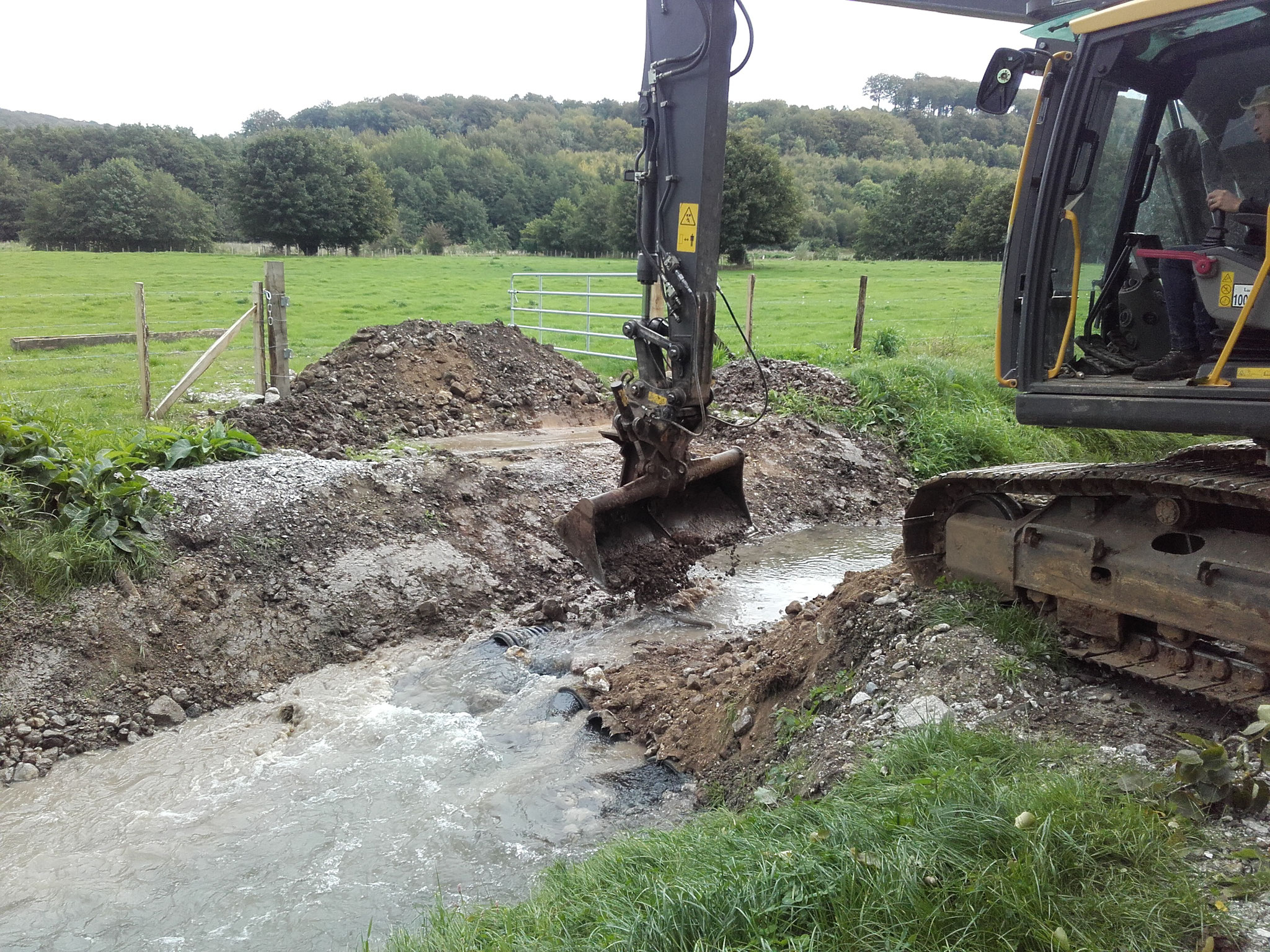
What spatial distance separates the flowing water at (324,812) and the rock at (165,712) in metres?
0.08

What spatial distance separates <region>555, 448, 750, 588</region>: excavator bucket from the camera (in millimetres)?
5801

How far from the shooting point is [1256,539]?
3725 millimetres

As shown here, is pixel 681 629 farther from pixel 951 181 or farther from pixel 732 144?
pixel 951 181

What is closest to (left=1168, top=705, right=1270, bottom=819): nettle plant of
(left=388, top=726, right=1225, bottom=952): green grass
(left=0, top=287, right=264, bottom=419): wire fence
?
(left=388, top=726, right=1225, bottom=952): green grass

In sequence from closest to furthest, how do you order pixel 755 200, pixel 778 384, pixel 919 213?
pixel 778 384
pixel 755 200
pixel 919 213

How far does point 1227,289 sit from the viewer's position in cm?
357

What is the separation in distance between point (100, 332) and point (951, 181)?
38592mm

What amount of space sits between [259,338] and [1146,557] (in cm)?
898

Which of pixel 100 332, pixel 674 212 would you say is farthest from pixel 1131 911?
pixel 100 332

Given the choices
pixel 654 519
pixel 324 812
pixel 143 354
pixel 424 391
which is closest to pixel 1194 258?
pixel 654 519

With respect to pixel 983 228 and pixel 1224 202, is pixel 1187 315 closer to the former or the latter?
pixel 1224 202

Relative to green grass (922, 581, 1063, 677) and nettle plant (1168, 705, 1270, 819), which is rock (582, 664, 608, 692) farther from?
nettle plant (1168, 705, 1270, 819)

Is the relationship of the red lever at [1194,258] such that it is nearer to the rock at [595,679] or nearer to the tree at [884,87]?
the rock at [595,679]

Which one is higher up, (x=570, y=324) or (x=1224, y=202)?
(x=1224, y=202)
